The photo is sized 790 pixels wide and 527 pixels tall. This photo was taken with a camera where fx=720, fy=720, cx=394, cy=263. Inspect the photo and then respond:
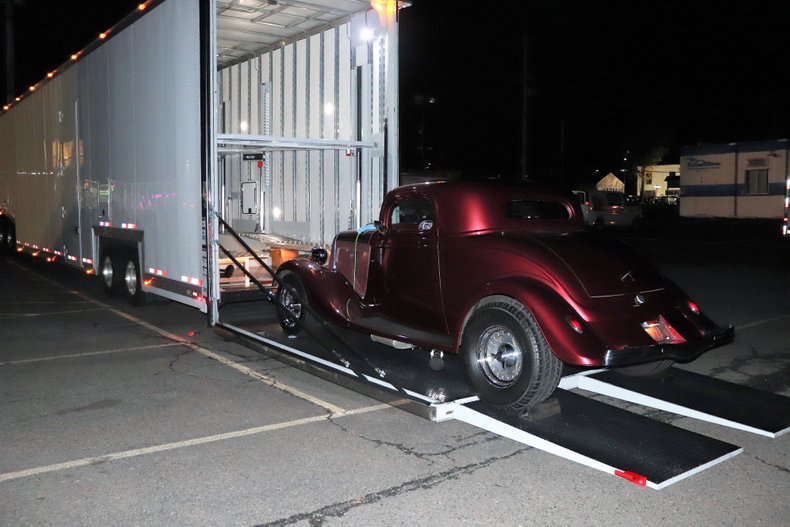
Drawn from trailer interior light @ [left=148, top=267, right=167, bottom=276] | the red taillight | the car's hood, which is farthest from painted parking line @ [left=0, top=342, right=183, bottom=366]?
the red taillight

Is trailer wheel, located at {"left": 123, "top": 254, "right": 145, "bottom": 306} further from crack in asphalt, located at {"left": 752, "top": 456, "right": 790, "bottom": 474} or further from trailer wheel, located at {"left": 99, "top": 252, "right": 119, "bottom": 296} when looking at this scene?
crack in asphalt, located at {"left": 752, "top": 456, "right": 790, "bottom": 474}

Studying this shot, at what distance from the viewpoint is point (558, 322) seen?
498cm

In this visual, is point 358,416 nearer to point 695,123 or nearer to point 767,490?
point 767,490

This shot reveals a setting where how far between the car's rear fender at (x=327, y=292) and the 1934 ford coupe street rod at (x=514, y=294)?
166 mm

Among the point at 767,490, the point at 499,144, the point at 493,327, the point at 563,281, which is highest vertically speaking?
the point at 499,144

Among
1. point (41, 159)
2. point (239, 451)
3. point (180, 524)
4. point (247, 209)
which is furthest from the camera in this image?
point (41, 159)

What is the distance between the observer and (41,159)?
13.7 m

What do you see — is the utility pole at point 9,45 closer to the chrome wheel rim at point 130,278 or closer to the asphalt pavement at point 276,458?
the chrome wheel rim at point 130,278

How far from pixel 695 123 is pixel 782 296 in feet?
212

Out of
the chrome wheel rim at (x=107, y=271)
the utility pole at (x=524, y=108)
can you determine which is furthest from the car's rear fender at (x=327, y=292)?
the utility pole at (x=524, y=108)

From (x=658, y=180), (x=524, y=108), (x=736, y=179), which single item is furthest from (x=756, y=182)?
(x=658, y=180)

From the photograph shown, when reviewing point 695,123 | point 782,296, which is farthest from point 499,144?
point 782,296

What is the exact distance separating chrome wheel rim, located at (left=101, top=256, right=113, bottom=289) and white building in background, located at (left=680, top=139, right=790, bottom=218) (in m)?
29.9

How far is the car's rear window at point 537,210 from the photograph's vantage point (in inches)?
243
